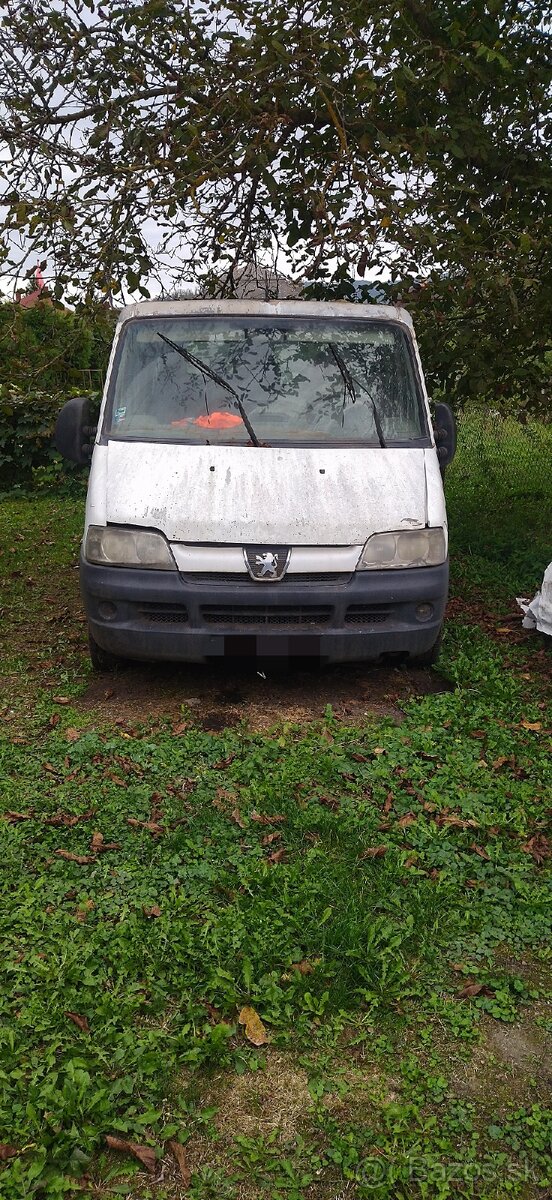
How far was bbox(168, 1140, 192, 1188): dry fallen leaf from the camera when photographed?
2436mm

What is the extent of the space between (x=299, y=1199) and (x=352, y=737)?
2593mm

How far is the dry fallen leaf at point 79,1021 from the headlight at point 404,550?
2.75m

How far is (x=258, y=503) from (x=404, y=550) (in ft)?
2.61

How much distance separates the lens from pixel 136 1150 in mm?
2484

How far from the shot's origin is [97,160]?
7398 mm

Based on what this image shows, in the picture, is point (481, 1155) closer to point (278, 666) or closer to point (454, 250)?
point (278, 666)

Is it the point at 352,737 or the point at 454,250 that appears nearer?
the point at 352,737

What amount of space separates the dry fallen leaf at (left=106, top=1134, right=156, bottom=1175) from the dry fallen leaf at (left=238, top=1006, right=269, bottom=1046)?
0.47 meters

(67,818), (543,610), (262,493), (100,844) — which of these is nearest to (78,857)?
(100,844)

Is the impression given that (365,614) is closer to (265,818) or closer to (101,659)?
(265,818)

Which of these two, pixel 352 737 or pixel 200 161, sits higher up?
pixel 200 161

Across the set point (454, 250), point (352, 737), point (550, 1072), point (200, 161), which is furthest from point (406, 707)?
point (200, 161)

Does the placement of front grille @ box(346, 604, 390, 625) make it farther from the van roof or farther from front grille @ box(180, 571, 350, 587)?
the van roof

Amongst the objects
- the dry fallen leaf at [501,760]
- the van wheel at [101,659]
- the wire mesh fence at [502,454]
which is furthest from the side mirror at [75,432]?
the wire mesh fence at [502,454]
